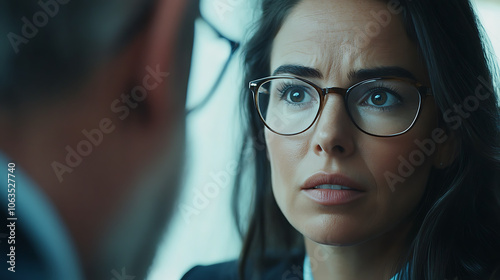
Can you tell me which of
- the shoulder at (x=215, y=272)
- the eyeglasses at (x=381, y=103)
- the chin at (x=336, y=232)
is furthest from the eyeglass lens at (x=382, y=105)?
the shoulder at (x=215, y=272)

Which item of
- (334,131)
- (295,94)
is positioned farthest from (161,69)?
(334,131)

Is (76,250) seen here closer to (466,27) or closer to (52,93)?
(52,93)

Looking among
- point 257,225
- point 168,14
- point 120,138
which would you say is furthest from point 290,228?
point 168,14

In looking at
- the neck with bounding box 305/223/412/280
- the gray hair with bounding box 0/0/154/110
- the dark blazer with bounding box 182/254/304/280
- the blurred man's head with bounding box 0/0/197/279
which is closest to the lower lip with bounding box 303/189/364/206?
the neck with bounding box 305/223/412/280

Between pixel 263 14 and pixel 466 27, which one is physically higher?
pixel 263 14

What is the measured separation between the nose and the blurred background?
0.28 m

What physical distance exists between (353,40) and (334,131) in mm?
142

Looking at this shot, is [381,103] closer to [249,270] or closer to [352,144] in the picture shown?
[352,144]

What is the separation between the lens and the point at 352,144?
0.73 meters

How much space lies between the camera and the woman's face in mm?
734

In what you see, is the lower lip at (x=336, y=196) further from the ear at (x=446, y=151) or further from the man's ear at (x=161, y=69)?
the man's ear at (x=161, y=69)

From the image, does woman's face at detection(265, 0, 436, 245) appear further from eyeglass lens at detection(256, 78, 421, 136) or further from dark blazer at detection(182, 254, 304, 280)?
dark blazer at detection(182, 254, 304, 280)

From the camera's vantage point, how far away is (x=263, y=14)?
92 centimetres

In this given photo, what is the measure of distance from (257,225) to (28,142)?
467 mm
